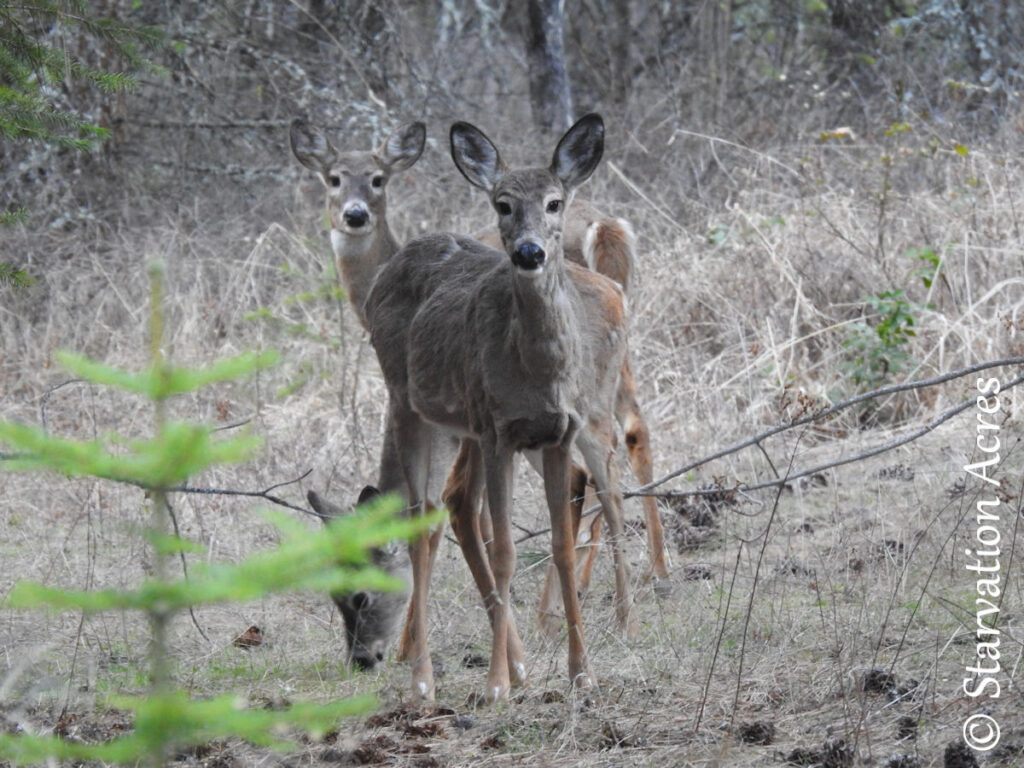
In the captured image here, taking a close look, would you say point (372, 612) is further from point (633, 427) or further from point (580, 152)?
point (633, 427)

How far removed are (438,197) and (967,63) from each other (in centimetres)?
616

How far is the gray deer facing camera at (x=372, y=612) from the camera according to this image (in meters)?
5.17

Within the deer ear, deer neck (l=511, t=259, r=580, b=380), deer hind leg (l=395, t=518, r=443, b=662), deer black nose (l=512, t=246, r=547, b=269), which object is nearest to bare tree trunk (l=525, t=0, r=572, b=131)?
deer hind leg (l=395, t=518, r=443, b=662)

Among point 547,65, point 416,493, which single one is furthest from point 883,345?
point 547,65

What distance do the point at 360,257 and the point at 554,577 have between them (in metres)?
2.68

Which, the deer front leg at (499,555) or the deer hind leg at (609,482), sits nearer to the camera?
the deer front leg at (499,555)

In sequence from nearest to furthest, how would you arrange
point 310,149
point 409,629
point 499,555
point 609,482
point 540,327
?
point 540,327
point 499,555
point 409,629
point 609,482
point 310,149

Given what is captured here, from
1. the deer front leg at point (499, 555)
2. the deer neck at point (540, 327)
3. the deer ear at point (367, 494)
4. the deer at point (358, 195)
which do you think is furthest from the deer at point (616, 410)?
the deer neck at point (540, 327)

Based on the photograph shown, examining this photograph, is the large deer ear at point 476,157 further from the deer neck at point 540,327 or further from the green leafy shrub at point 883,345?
the green leafy shrub at point 883,345

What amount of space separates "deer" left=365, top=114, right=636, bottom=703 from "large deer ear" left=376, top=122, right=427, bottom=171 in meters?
2.48

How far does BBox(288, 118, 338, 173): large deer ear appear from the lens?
852 cm

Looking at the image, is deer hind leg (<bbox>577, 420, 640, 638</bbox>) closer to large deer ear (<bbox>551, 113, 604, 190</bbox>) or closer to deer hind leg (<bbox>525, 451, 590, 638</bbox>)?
deer hind leg (<bbox>525, 451, 590, 638</bbox>)

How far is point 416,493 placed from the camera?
547cm

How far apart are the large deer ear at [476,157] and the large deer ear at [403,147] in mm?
2891
